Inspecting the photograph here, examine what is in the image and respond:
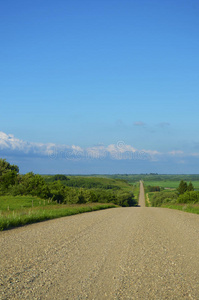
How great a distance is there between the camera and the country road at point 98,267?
597 centimetres

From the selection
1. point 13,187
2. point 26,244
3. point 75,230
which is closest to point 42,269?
point 26,244

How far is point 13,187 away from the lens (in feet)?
163

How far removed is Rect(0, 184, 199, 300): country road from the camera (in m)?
5.97

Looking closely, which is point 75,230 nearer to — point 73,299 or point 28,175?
point 73,299

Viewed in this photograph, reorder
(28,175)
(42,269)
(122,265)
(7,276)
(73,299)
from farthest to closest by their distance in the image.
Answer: (28,175) < (122,265) < (42,269) < (7,276) < (73,299)

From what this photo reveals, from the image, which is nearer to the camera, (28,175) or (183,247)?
(183,247)

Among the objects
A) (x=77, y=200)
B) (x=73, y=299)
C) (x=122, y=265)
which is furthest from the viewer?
(x=77, y=200)

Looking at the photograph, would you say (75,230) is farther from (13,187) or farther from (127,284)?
(13,187)

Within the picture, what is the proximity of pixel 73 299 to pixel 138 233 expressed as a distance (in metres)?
8.33

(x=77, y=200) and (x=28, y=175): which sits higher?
(x=28, y=175)

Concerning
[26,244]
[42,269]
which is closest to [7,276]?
[42,269]

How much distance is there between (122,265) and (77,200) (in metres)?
39.5

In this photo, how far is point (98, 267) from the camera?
7660mm

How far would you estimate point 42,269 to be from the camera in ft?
24.1
